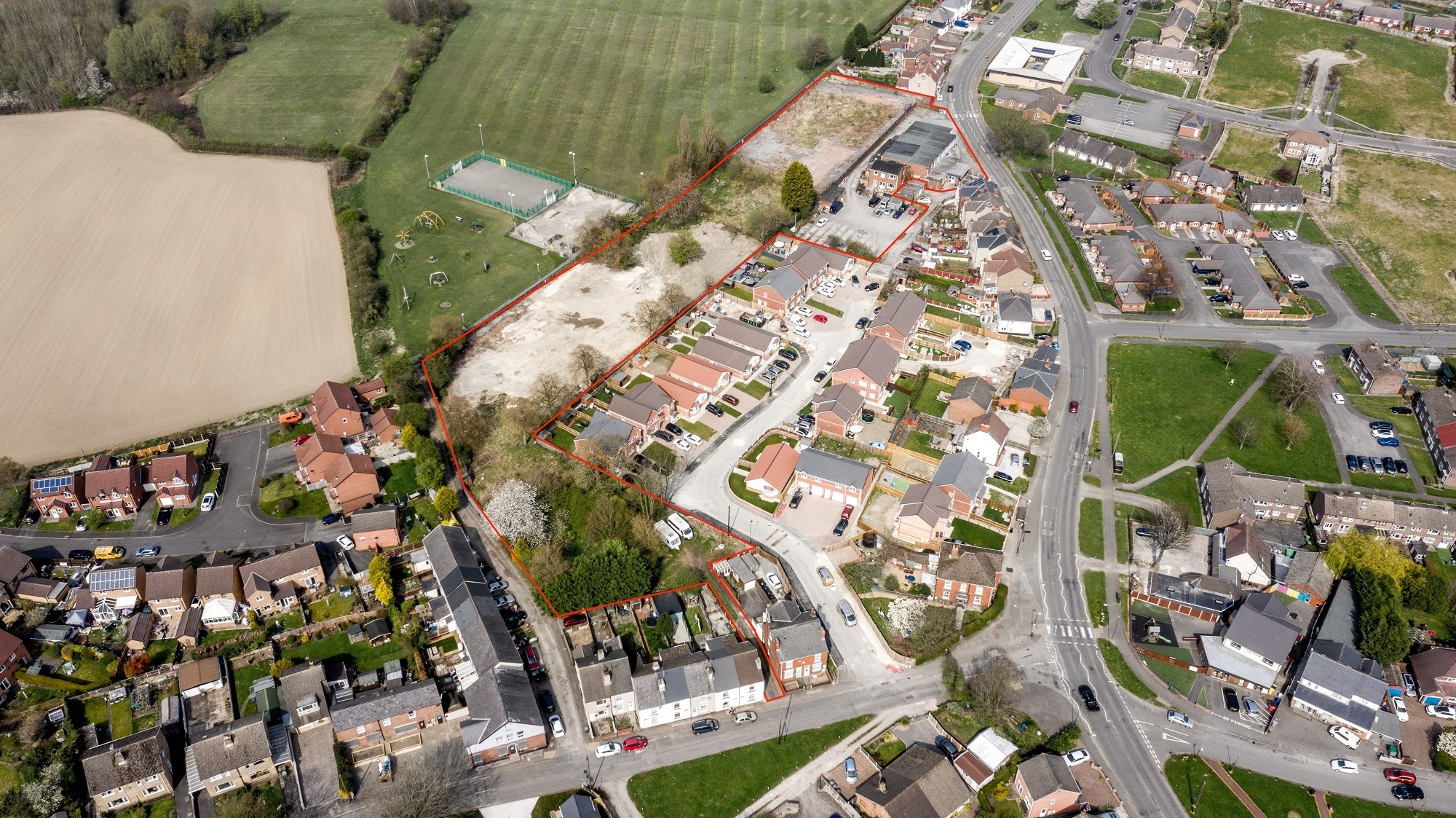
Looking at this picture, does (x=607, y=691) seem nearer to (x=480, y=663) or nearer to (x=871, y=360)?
(x=480, y=663)

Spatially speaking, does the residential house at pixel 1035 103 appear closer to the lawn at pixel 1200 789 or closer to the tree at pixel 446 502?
the lawn at pixel 1200 789

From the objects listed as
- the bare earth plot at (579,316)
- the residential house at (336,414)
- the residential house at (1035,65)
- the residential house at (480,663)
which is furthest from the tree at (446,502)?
the residential house at (1035,65)

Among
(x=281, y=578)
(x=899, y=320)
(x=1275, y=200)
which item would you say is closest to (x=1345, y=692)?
(x=899, y=320)

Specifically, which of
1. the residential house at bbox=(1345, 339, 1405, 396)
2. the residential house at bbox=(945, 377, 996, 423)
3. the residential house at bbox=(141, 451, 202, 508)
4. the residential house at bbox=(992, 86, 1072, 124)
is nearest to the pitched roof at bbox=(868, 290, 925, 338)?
the residential house at bbox=(945, 377, 996, 423)

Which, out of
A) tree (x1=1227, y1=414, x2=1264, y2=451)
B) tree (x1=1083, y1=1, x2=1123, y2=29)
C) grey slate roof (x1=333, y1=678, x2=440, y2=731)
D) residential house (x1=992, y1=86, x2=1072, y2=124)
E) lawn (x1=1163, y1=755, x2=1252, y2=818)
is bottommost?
grey slate roof (x1=333, y1=678, x2=440, y2=731)

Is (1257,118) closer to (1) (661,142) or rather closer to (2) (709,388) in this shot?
(1) (661,142)

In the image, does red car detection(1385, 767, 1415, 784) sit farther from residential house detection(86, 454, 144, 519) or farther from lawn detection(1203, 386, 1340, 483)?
residential house detection(86, 454, 144, 519)
